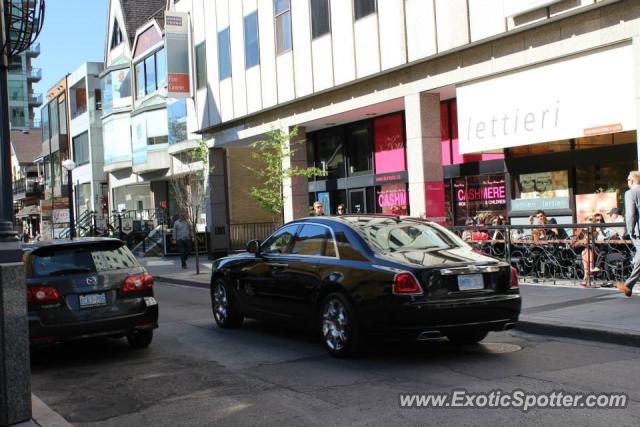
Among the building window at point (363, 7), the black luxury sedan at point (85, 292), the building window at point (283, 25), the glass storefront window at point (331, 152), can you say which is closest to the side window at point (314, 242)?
the black luxury sedan at point (85, 292)

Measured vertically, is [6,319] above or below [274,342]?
above

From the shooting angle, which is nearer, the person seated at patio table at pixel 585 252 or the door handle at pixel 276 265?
the door handle at pixel 276 265

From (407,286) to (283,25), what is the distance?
54.6 ft

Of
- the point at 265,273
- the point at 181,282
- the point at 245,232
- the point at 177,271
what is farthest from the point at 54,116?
the point at 265,273

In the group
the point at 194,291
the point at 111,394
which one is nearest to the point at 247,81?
the point at 194,291

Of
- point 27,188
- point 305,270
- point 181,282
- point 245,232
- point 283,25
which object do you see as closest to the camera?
point 305,270

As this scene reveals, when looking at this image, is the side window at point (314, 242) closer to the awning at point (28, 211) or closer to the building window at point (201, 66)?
the building window at point (201, 66)

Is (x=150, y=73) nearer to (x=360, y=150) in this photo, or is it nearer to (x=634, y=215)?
(x=360, y=150)

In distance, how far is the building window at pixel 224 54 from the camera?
25.5 m

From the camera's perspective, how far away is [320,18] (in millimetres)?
20406

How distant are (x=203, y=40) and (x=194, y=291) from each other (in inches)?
535

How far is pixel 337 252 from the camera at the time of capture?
26.7 feet

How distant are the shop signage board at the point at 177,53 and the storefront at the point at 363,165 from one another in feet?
20.1

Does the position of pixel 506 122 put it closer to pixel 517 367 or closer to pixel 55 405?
pixel 517 367
